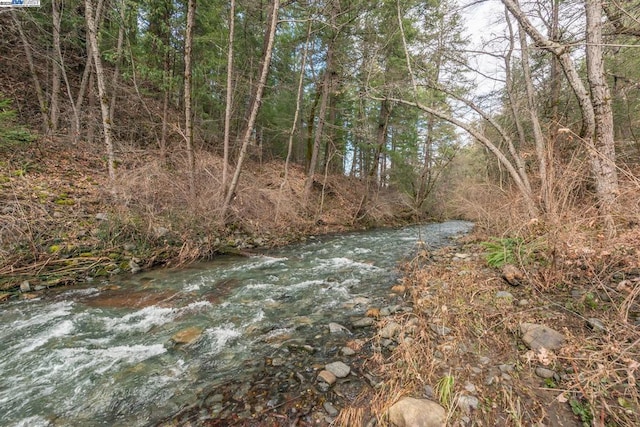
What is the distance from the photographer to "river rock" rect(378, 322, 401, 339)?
2.84 m

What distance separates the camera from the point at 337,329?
3.16 m

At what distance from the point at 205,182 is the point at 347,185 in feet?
28.7

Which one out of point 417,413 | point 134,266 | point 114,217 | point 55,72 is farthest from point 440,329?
point 55,72

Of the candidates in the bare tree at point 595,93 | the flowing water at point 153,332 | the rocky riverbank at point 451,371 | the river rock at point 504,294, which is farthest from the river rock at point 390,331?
the bare tree at point 595,93

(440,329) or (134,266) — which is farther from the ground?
(440,329)

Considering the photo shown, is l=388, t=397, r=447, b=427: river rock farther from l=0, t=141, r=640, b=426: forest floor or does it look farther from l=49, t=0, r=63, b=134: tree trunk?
l=49, t=0, r=63, b=134: tree trunk

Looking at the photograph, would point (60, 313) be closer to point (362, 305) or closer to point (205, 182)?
point (362, 305)

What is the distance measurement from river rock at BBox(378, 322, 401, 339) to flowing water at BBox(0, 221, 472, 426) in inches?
27.0

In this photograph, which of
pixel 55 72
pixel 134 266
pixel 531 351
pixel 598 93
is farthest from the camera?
pixel 55 72

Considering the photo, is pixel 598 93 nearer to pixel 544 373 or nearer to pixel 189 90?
pixel 544 373

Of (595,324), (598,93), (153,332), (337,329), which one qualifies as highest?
(598,93)

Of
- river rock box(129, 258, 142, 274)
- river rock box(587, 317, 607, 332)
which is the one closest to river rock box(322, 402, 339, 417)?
river rock box(587, 317, 607, 332)

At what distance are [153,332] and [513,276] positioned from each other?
4749 millimetres

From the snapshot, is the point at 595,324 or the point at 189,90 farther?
the point at 189,90
